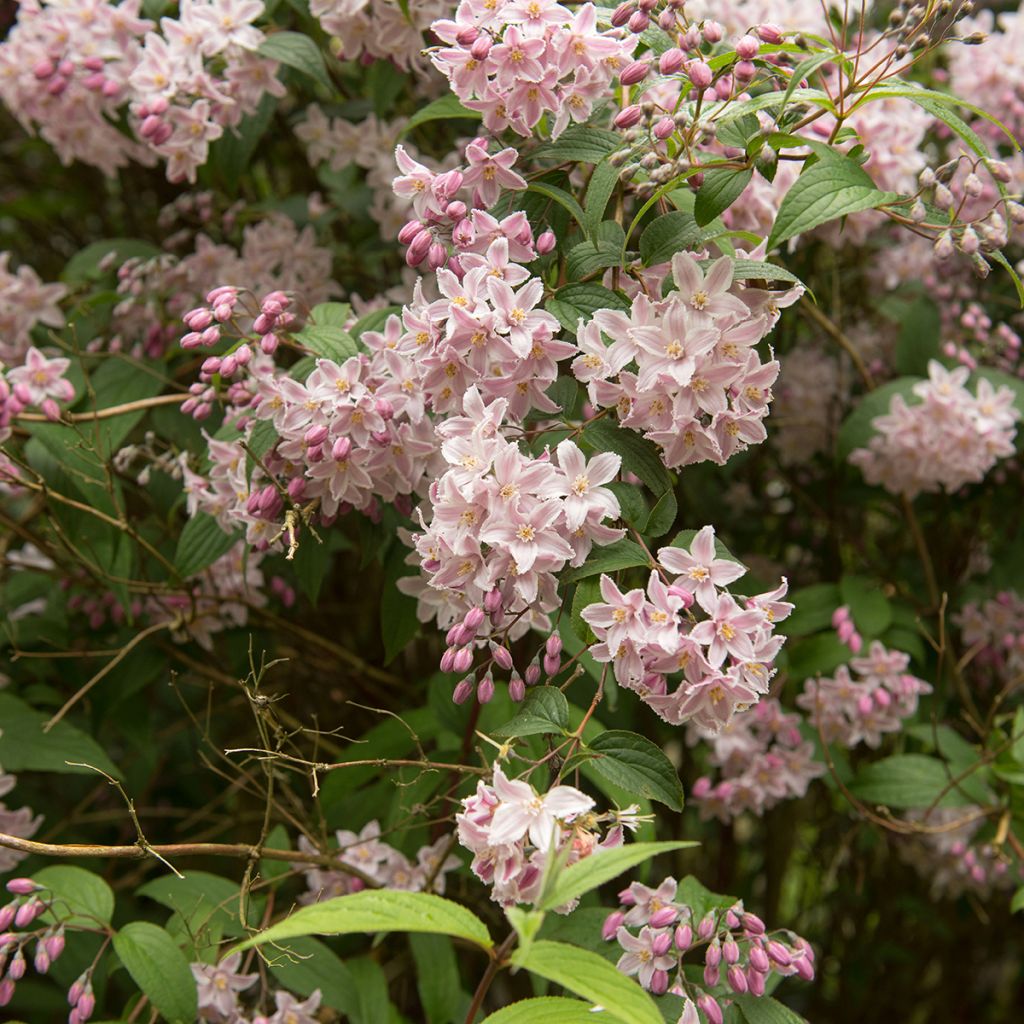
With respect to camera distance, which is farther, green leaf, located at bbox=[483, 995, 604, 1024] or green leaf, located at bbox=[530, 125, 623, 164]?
green leaf, located at bbox=[530, 125, 623, 164]

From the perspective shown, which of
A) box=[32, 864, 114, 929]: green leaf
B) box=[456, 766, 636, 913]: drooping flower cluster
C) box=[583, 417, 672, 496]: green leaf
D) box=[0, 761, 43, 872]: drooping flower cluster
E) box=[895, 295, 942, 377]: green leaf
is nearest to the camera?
box=[456, 766, 636, 913]: drooping flower cluster

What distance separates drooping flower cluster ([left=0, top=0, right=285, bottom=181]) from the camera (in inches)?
73.5

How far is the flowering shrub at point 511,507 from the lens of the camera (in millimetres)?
1290

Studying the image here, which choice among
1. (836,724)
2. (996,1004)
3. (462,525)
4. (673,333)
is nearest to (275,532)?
(462,525)

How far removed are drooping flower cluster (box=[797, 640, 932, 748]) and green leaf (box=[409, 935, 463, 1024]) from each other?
80cm

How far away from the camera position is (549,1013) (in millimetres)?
1155

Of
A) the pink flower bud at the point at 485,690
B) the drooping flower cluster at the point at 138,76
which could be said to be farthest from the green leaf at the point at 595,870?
the drooping flower cluster at the point at 138,76

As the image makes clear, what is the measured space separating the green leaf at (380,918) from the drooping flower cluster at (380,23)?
1344mm

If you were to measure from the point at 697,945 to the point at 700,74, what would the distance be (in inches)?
43.0

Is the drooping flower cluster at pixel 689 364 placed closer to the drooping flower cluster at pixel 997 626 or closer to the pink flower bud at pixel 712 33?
the pink flower bud at pixel 712 33

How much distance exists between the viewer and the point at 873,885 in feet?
9.64

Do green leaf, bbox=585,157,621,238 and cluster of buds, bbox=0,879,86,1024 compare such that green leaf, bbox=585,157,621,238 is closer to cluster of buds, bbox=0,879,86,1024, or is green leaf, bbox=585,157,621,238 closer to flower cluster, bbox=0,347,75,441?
flower cluster, bbox=0,347,75,441

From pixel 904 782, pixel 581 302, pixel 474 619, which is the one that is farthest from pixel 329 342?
pixel 904 782

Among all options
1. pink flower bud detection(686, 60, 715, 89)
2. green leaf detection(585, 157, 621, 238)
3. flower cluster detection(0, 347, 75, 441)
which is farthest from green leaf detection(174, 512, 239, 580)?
pink flower bud detection(686, 60, 715, 89)
